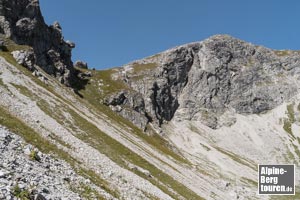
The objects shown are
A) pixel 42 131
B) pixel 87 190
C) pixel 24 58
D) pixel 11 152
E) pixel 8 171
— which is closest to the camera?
pixel 8 171

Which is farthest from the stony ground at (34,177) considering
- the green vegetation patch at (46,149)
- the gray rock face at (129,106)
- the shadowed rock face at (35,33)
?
the gray rock face at (129,106)

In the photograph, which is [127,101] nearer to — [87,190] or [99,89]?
[99,89]

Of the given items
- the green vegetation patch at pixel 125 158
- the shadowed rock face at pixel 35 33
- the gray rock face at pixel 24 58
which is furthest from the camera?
the shadowed rock face at pixel 35 33

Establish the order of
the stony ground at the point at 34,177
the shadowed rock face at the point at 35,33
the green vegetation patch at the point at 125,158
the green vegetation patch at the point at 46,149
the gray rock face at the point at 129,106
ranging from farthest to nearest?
the gray rock face at the point at 129,106 < the shadowed rock face at the point at 35,33 < the green vegetation patch at the point at 125,158 < the green vegetation patch at the point at 46,149 < the stony ground at the point at 34,177

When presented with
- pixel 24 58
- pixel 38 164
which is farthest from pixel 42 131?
pixel 24 58

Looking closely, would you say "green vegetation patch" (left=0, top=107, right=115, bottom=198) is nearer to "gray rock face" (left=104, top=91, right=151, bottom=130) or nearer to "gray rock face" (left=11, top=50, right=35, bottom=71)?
"gray rock face" (left=11, top=50, right=35, bottom=71)

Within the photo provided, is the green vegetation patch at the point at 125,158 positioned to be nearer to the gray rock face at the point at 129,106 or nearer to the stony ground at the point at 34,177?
the stony ground at the point at 34,177

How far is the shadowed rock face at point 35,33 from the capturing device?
110825 millimetres

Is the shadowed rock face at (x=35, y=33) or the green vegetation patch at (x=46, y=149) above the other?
the shadowed rock face at (x=35, y=33)

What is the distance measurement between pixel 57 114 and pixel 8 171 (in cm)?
3718

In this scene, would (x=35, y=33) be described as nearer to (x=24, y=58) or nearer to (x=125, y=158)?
(x=24, y=58)

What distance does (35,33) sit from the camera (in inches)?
5002

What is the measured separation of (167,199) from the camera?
36.7 m

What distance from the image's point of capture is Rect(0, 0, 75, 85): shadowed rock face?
111 m
